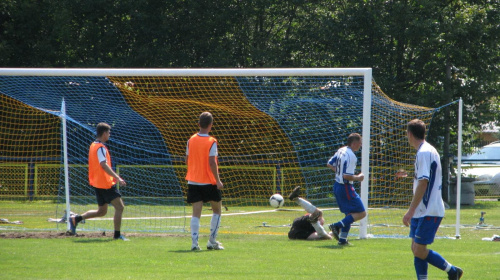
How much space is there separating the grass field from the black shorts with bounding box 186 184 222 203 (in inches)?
29.4

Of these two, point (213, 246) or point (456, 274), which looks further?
point (213, 246)

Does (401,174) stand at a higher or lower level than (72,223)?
higher

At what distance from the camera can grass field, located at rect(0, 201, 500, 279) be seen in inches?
285

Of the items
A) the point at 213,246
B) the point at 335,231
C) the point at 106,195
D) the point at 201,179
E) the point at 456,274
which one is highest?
the point at 201,179

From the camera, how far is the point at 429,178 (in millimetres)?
6305

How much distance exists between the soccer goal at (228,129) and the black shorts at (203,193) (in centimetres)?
283

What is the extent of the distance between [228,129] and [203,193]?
1038cm

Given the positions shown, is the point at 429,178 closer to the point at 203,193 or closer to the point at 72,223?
the point at 203,193

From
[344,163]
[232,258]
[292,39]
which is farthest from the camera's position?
[292,39]

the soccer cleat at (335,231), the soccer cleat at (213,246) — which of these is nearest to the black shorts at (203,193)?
the soccer cleat at (213,246)

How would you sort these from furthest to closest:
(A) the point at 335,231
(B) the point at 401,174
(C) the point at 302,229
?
(B) the point at 401,174 → (C) the point at 302,229 → (A) the point at 335,231

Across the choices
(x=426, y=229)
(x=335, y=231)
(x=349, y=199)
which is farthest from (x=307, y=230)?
(x=426, y=229)

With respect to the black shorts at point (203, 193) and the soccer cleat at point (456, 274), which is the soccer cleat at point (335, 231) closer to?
the black shorts at point (203, 193)

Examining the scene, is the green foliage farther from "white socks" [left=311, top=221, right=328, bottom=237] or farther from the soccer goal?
"white socks" [left=311, top=221, right=328, bottom=237]
